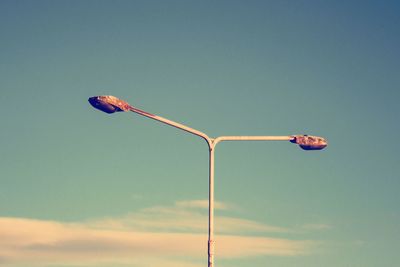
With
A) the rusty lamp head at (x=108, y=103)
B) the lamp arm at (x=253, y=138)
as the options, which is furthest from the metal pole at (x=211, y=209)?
the rusty lamp head at (x=108, y=103)

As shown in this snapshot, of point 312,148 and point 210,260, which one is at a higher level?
point 312,148

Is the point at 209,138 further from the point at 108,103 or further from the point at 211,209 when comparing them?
the point at 108,103

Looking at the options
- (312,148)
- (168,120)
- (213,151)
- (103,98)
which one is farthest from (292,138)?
(103,98)

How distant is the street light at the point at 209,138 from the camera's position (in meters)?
19.3

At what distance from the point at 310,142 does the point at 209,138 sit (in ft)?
11.9

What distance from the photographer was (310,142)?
22.5 meters

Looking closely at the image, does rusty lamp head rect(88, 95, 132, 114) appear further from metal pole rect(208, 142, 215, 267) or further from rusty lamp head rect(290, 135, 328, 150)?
rusty lamp head rect(290, 135, 328, 150)

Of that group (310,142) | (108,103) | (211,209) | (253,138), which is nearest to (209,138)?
(253,138)

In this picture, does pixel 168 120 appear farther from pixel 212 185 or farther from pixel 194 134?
pixel 212 185

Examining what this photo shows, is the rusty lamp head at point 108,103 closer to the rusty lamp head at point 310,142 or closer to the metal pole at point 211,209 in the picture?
the metal pole at point 211,209

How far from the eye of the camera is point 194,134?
20.7 m

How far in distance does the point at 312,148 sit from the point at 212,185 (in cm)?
400

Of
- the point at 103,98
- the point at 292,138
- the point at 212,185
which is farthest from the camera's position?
the point at 292,138

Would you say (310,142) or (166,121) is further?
(310,142)
